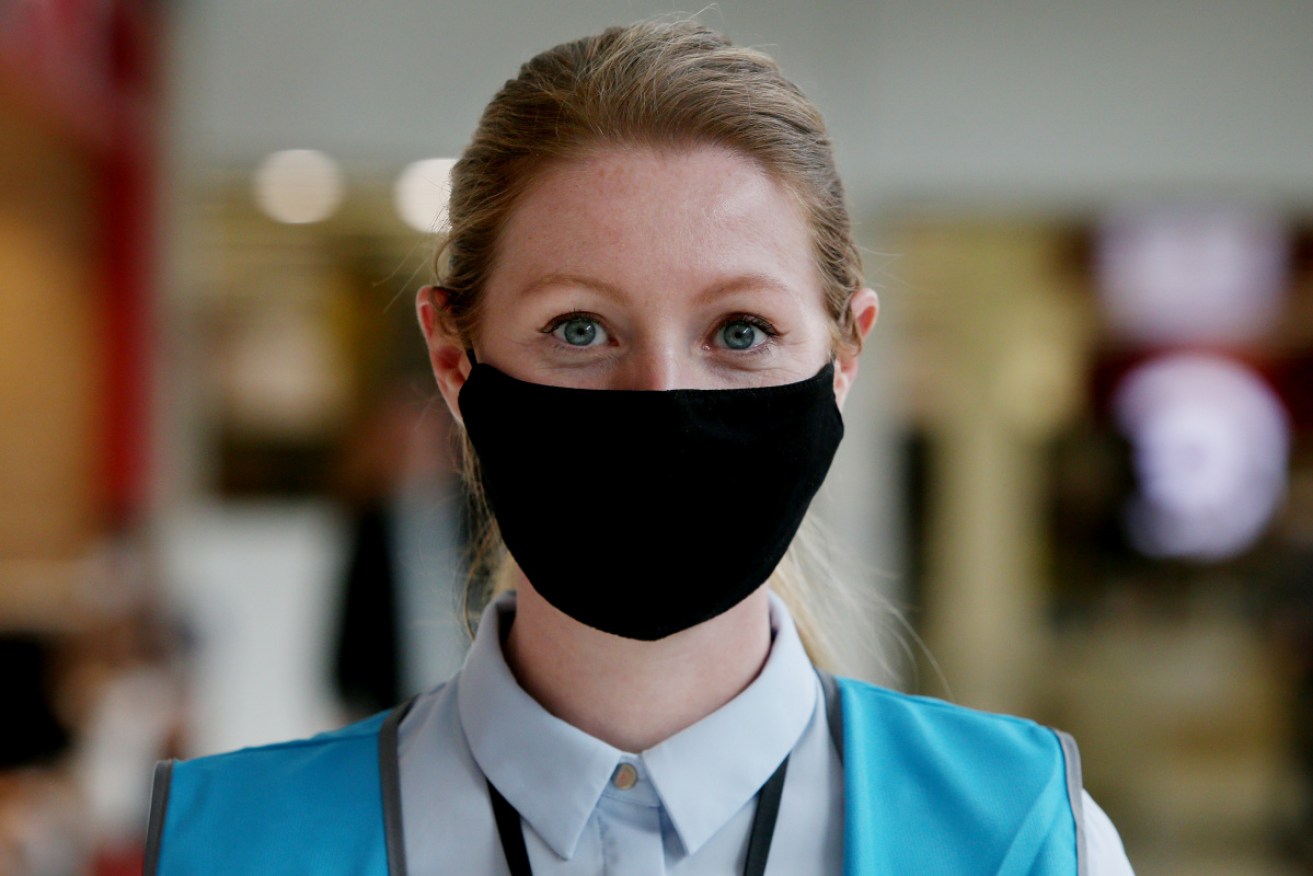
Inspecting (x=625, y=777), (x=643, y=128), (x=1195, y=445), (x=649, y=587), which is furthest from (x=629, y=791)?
(x=1195, y=445)

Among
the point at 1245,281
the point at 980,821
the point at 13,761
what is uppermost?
the point at 980,821

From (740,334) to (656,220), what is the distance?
0.12m

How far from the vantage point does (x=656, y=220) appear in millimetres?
1089

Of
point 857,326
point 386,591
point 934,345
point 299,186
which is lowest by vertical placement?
point 386,591

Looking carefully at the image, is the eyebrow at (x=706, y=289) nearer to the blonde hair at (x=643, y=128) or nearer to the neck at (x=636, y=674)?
the blonde hair at (x=643, y=128)

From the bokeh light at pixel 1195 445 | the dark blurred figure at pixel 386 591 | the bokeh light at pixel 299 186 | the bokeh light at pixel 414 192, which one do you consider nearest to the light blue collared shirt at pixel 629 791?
the dark blurred figure at pixel 386 591

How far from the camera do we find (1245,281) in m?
5.28

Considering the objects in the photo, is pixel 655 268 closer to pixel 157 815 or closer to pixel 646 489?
pixel 646 489

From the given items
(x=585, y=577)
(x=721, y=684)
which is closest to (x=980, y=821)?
(x=721, y=684)

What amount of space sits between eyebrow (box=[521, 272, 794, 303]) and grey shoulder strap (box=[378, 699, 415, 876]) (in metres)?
0.39

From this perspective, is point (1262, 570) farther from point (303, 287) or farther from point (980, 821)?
point (980, 821)

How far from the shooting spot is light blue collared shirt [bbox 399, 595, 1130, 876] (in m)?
1.09

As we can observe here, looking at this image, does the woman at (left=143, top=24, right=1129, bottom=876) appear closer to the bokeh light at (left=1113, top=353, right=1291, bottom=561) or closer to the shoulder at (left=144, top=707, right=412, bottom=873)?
the shoulder at (left=144, top=707, right=412, bottom=873)

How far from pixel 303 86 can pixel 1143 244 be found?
314cm
